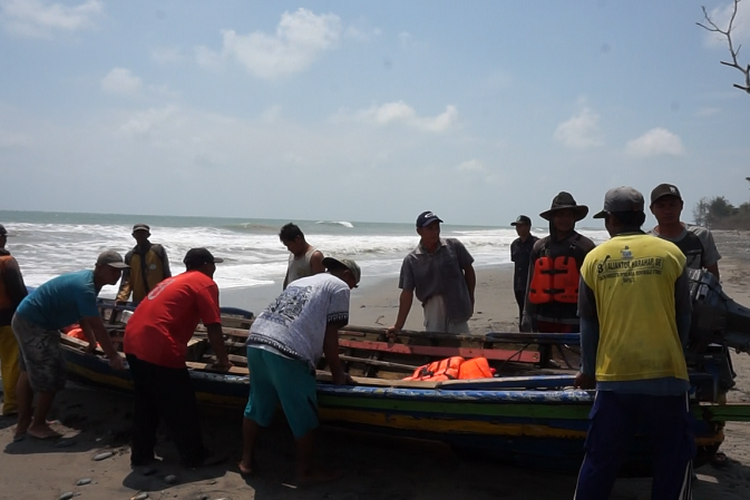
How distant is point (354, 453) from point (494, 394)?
146cm

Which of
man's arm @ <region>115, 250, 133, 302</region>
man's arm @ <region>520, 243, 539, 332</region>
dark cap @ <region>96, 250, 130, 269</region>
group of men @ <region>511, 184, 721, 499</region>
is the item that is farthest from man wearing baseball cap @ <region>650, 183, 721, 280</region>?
man's arm @ <region>115, 250, 133, 302</region>

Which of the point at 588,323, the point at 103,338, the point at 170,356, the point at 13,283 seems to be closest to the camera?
the point at 588,323

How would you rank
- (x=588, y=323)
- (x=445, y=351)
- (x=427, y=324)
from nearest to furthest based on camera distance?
(x=588, y=323) → (x=445, y=351) → (x=427, y=324)

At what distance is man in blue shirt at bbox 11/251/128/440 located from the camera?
463cm

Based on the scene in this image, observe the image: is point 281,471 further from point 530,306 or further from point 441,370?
point 530,306

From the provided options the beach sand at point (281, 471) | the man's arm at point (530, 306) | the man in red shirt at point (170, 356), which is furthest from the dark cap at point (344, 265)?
the man's arm at point (530, 306)

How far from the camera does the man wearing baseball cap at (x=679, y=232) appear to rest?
12.3ft

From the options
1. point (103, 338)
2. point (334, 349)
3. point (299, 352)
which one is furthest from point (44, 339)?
point (334, 349)

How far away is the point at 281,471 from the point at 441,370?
4.43ft

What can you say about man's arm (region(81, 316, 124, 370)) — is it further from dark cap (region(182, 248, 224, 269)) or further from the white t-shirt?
the white t-shirt

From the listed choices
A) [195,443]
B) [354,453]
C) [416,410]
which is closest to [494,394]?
[416,410]

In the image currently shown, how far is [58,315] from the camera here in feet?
15.6

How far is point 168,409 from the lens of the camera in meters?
4.19

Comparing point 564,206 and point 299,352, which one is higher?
point 564,206
